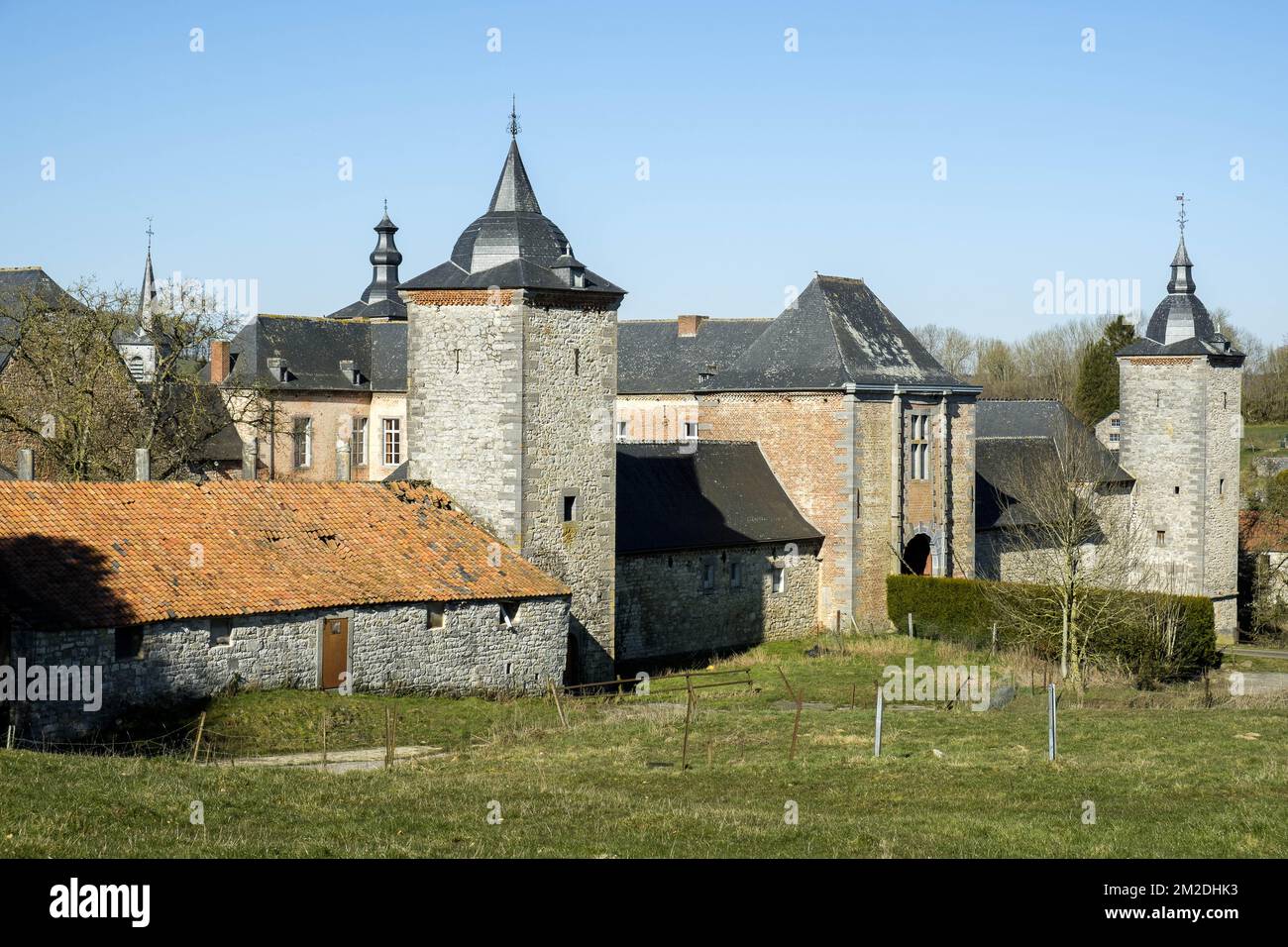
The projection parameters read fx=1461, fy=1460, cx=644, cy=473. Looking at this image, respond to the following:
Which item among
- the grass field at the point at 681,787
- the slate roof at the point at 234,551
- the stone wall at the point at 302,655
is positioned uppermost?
the slate roof at the point at 234,551

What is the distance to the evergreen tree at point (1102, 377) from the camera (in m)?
73.6

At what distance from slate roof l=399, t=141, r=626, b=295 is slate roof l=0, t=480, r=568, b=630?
3910mm

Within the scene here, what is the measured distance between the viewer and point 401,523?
2480cm

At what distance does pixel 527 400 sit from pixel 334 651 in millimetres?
5939

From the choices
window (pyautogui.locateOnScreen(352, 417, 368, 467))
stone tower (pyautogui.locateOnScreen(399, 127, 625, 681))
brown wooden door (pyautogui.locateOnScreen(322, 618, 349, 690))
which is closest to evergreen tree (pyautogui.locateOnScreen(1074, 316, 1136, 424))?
window (pyautogui.locateOnScreen(352, 417, 368, 467))

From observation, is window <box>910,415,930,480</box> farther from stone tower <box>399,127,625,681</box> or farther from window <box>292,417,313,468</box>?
window <box>292,417,313,468</box>

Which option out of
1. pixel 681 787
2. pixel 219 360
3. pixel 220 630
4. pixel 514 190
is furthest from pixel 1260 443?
pixel 681 787

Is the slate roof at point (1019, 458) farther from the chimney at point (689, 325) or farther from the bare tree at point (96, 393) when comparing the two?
the bare tree at point (96, 393)

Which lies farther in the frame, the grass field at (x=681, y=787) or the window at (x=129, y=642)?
the window at (x=129, y=642)

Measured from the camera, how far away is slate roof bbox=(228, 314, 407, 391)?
171ft

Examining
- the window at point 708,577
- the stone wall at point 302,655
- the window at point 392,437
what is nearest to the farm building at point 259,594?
the stone wall at point 302,655

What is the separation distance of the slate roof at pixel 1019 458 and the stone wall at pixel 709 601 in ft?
25.5

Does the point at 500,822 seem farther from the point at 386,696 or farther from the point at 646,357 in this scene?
the point at 646,357
